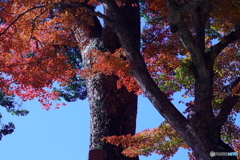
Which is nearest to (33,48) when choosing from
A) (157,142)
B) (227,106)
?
(157,142)

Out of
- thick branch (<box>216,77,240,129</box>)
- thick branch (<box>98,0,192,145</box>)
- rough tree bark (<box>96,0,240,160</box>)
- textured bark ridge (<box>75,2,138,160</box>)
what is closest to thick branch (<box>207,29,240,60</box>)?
rough tree bark (<box>96,0,240,160</box>)

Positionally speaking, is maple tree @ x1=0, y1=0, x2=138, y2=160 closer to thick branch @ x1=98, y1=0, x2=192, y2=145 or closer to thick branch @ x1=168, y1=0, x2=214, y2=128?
thick branch @ x1=98, y1=0, x2=192, y2=145

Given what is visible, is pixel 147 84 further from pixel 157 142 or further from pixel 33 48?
pixel 33 48

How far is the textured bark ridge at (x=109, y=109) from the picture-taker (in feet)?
27.1

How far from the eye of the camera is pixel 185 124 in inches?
236

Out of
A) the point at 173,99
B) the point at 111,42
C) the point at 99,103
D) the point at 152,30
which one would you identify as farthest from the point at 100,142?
the point at 152,30

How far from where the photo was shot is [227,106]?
6.53m

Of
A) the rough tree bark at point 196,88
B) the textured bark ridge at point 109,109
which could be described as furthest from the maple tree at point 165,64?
the textured bark ridge at point 109,109

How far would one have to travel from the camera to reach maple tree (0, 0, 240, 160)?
19.8ft

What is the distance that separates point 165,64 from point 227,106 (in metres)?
1.71

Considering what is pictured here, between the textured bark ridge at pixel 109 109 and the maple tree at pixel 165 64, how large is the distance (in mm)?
331

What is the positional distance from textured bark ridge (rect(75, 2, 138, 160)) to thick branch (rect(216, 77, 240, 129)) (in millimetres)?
2704

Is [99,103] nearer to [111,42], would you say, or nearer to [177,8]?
[111,42]

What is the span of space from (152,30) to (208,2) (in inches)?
132
